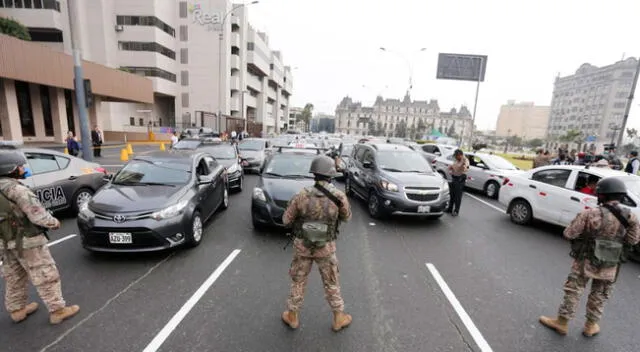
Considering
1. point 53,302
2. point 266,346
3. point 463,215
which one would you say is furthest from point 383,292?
point 463,215

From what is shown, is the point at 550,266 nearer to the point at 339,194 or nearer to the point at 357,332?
the point at 357,332

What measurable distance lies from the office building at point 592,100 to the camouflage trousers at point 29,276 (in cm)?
9476

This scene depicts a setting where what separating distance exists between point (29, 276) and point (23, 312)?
0.43 metres

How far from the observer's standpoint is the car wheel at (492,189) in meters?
9.79

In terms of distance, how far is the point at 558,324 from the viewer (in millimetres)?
3154

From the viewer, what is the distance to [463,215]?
7676 millimetres

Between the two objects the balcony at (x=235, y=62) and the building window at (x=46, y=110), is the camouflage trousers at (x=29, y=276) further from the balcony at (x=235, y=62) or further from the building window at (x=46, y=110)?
the balcony at (x=235, y=62)

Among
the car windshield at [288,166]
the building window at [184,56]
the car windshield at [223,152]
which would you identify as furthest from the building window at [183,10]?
the car windshield at [288,166]

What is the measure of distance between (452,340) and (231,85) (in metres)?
47.5

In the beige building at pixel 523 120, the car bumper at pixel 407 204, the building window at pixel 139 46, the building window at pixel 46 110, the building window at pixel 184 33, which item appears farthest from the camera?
the beige building at pixel 523 120

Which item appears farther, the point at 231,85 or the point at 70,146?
the point at 231,85

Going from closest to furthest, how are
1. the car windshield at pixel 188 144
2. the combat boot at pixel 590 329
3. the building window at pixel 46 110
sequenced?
1. the combat boot at pixel 590 329
2. the car windshield at pixel 188 144
3. the building window at pixel 46 110

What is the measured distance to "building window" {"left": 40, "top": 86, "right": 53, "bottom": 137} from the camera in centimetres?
2003

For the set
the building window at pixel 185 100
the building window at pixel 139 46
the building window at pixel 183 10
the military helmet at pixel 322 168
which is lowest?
the military helmet at pixel 322 168
